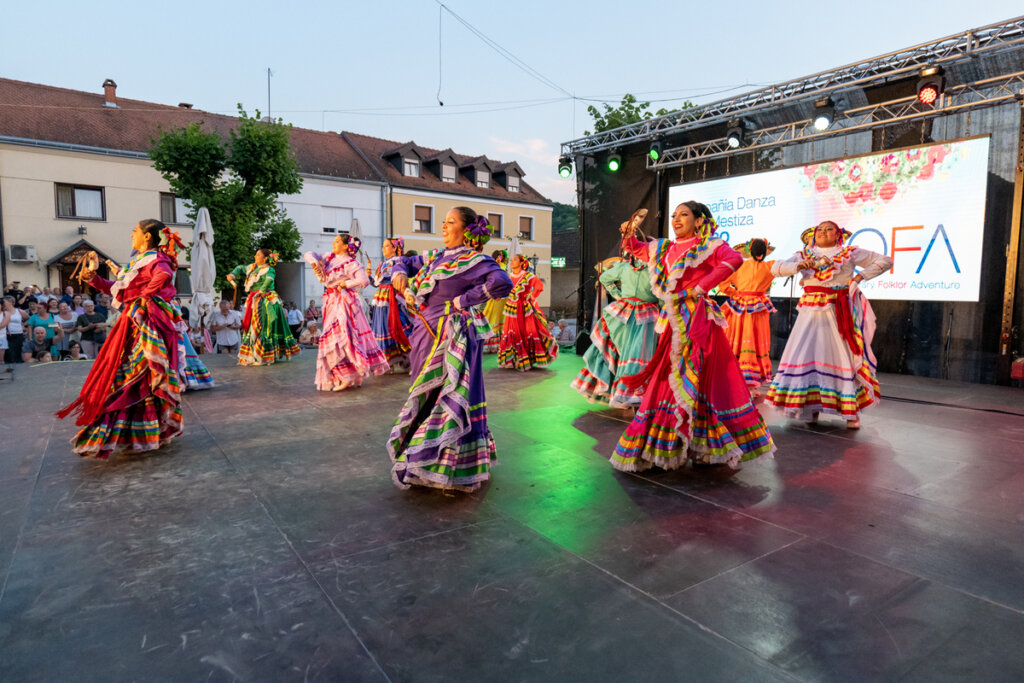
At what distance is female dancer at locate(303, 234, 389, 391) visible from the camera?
6.87 meters

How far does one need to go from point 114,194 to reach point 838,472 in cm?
2159

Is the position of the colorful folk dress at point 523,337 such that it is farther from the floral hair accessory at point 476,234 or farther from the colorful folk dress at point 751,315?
the floral hair accessory at point 476,234

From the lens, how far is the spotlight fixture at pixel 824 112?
8.50m

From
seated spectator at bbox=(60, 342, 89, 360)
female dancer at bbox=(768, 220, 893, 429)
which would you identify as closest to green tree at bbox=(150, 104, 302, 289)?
seated spectator at bbox=(60, 342, 89, 360)

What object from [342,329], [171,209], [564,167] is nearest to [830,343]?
[342,329]

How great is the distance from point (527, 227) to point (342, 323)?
2425cm

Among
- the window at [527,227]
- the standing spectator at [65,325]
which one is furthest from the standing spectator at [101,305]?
the window at [527,227]

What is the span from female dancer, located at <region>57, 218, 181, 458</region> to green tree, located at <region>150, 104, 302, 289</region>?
14.2 metres

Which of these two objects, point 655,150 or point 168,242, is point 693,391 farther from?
point 655,150

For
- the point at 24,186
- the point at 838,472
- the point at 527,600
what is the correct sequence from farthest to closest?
the point at 24,186 → the point at 838,472 → the point at 527,600

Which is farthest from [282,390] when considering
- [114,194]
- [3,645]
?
[114,194]

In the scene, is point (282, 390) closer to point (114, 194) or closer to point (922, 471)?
point (922, 471)

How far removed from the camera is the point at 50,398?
6234mm

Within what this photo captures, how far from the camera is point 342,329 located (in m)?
6.93
